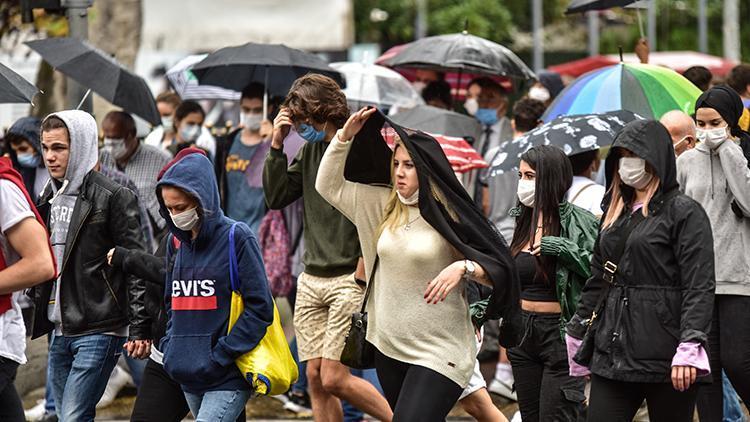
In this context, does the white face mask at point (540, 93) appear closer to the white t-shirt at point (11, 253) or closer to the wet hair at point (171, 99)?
the wet hair at point (171, 99)

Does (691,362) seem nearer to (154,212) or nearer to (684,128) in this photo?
(684,128)

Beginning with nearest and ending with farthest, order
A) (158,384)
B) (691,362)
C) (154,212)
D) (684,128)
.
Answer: (691,362)
(158,384)
(684,128)
(154,212)

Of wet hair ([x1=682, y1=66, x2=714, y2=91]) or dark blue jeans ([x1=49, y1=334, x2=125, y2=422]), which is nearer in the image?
dark blue jeans ([x1=49, y1=334, x2=125, y2=422])

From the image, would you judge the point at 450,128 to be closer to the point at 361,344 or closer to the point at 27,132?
the point at 27,132

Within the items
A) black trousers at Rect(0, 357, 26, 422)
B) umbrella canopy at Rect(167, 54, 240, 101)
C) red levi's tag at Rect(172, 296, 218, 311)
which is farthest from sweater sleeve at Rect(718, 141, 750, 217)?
umbrella canopy at Rect(167, 54, 240, 101)

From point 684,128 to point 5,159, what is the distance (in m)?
4.02

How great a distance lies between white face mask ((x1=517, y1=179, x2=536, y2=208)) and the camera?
7.55 m

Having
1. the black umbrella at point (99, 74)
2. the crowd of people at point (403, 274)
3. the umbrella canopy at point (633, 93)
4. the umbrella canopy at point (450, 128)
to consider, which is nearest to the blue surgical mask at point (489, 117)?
the umbrella canopy at point (450, 128)

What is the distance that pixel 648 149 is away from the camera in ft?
20.9

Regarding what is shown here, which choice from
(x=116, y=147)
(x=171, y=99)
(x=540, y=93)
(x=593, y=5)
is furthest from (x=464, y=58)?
(x=116, y=147)

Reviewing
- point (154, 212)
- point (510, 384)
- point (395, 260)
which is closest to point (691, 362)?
point (395, 260)

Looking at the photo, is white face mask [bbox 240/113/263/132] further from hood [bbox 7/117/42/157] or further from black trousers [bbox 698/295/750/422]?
black trousers [bbox 698/295/750/422]

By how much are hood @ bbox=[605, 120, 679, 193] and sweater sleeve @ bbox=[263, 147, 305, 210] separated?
2210mm

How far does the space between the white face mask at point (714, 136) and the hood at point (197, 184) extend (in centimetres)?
265
